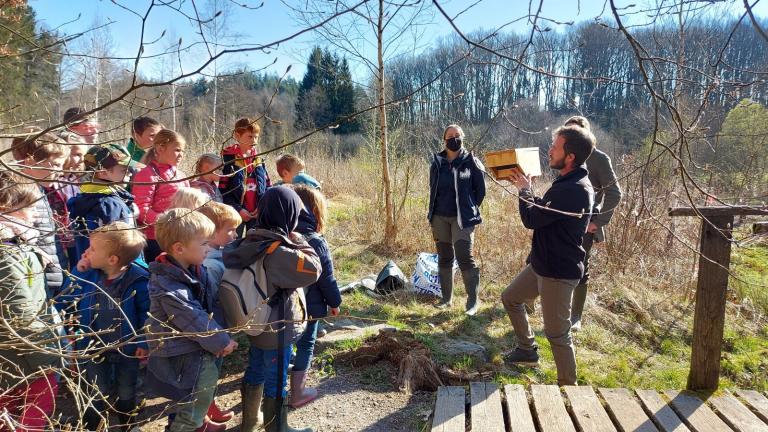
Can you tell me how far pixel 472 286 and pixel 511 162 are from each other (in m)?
1.72

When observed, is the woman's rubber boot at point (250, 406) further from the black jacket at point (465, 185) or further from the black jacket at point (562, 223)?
the black jacket at point (465, 185)

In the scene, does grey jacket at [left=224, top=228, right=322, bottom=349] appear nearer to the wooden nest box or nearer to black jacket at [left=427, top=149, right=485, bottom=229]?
the wooden nest box

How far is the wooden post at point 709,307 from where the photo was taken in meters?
2.93

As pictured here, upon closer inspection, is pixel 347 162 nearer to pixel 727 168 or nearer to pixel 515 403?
pixel 727 168

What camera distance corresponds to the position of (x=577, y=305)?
445cm

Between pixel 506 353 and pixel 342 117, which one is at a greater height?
pixel 342 117

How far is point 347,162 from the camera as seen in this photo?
41.9 feet

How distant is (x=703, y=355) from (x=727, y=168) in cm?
503

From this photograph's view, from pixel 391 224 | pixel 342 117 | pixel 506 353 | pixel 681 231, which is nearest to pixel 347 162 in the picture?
pixel 391 224

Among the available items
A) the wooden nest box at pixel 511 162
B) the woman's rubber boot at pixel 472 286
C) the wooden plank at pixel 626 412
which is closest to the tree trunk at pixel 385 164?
the woman's rubber boot at pixel 472 286

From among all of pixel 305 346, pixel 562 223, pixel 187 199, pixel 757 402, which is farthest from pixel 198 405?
pixel 757 402

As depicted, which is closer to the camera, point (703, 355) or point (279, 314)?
point (279, 314)

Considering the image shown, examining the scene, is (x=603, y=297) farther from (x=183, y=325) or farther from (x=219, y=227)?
(x=183, y=325)

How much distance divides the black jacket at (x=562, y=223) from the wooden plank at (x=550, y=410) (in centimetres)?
69
